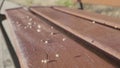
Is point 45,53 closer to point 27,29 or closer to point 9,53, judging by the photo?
point 27,29

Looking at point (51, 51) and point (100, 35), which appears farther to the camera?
point (100, 35)

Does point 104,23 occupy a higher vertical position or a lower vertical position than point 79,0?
higher

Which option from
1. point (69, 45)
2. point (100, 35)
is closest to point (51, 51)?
point (69, 45)

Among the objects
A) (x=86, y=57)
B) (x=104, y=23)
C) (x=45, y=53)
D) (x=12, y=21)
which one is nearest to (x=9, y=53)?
(x=12, y=21)

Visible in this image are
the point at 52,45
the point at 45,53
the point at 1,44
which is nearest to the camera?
the point at 45,53

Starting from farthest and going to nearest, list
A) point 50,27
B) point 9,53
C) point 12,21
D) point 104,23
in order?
1. point 9,53
2. point 12,21
3. point 50,27
4. point 104,23

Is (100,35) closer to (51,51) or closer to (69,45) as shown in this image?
(69,45)

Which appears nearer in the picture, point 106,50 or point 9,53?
point 106,50

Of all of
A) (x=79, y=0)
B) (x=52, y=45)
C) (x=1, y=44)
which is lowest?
(x=1, y=44)
